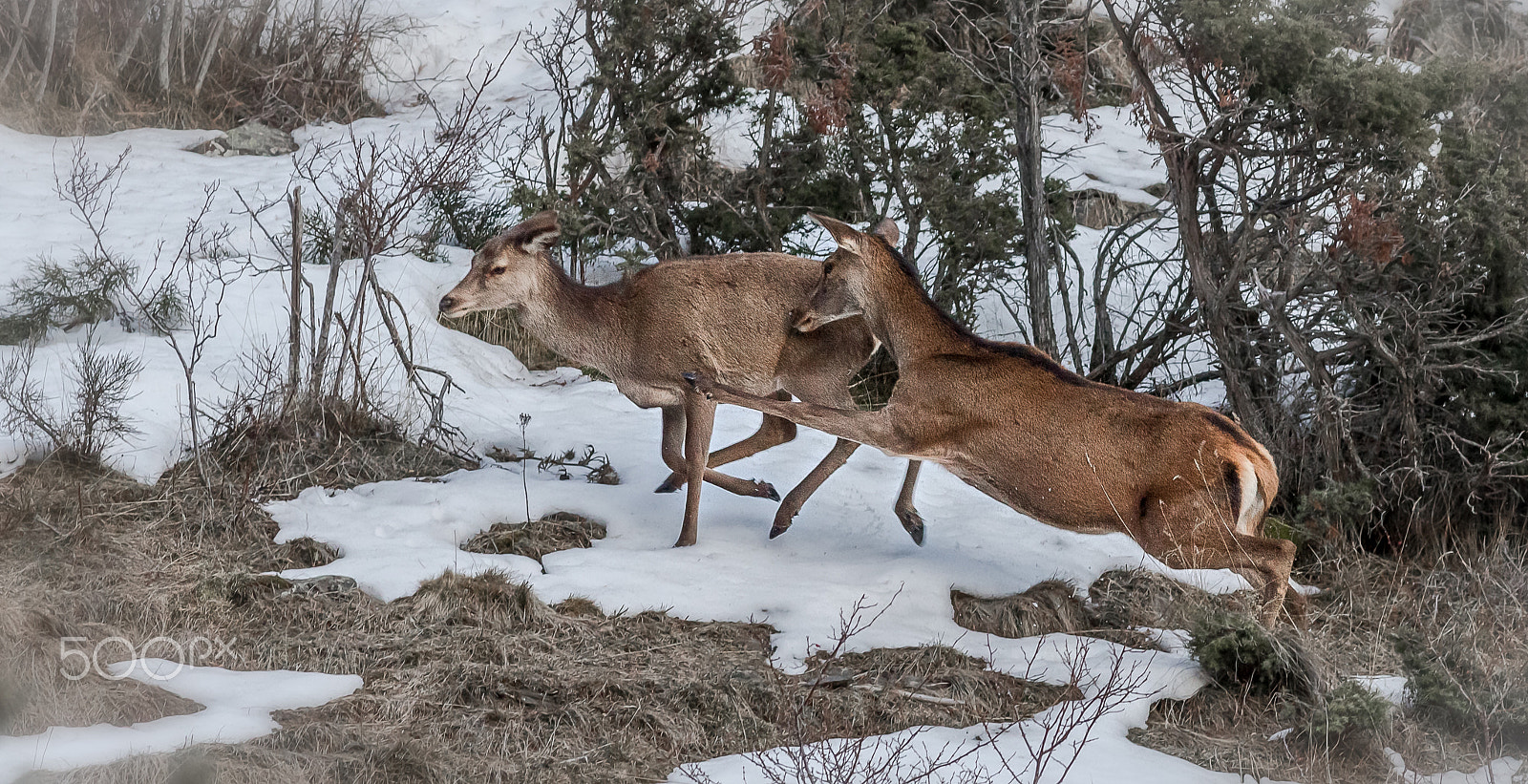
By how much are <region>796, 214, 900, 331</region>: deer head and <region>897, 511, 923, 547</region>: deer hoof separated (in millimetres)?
1179

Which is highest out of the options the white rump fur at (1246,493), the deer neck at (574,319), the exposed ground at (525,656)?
the deer neck at (574,319)

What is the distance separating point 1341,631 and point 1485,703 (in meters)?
1.68

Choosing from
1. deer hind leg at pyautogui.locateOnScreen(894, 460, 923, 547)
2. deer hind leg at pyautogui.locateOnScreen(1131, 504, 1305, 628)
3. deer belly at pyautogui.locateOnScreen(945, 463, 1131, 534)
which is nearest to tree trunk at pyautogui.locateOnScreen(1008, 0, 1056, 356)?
deer hind leg at pyautogui.locateOnScreen(894, 460, 923, 547)

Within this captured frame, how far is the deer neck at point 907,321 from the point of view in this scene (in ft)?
23.0

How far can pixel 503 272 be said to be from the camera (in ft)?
25.3

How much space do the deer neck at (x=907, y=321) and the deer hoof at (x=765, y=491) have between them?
4.56 ft

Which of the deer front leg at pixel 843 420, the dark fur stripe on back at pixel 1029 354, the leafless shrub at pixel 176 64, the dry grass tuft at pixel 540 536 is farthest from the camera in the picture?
the leafless shrub at pixel 176 64

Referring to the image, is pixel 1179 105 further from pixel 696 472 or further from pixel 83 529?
pixel 83 529

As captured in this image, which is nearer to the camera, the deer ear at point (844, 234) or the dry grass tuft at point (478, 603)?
the dry grass tuft at point (478, 603)

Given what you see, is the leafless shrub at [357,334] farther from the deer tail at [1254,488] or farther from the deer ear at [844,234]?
the deer tail at [1254,488]

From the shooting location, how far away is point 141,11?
48.5 ft

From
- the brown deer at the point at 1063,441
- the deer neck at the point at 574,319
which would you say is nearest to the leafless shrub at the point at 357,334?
the deer neck at the point at 574,319

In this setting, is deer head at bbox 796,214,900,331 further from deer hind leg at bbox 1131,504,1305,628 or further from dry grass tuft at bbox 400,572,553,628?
dry grass tuft at bbox 400,572,553,628

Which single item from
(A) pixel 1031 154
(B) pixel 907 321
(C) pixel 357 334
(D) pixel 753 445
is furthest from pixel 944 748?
(A) pixel 1031 154
